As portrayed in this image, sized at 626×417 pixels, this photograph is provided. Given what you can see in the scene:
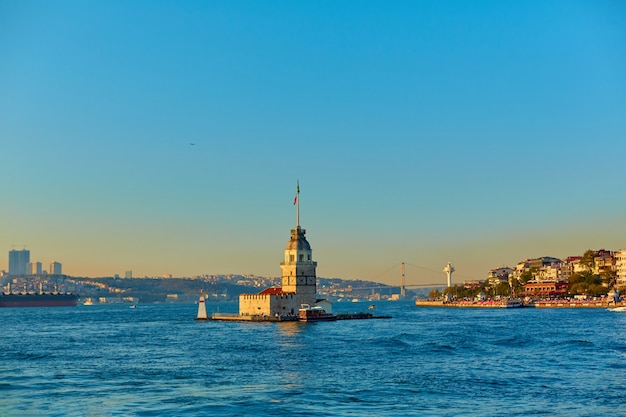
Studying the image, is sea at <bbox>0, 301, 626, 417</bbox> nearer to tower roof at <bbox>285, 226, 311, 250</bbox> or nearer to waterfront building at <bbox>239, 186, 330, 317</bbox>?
waterfront building at <bbox>239, 186, 330, 317</bbox>

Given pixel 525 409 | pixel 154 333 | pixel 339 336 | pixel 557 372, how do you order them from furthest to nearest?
1. pixel 154 333
2. pixel 339 336
3. pixel 557 372
4. pixel 525 409

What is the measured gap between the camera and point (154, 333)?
77062mm

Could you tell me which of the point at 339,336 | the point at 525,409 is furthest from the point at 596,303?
the point at 525,409

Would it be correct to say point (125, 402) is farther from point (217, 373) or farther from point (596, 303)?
point (596, 303)

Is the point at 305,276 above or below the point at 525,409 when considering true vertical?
above

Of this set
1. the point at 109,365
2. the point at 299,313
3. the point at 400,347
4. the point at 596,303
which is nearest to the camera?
the point at 109,365

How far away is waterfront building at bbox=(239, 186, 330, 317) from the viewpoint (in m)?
87.9

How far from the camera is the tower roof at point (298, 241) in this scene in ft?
293

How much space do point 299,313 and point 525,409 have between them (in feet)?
185

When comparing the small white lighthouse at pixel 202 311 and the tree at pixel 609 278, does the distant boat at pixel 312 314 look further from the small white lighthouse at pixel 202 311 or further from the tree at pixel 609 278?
the tree at pixel 609 278

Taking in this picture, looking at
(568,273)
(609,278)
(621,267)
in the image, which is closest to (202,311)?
(609,278)

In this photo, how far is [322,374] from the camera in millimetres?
42562

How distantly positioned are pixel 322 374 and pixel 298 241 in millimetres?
47376

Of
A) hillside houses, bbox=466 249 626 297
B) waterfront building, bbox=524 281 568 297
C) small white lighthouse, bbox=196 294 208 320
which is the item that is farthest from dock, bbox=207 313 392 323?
waterfront building, bbox=524 281 568 297
